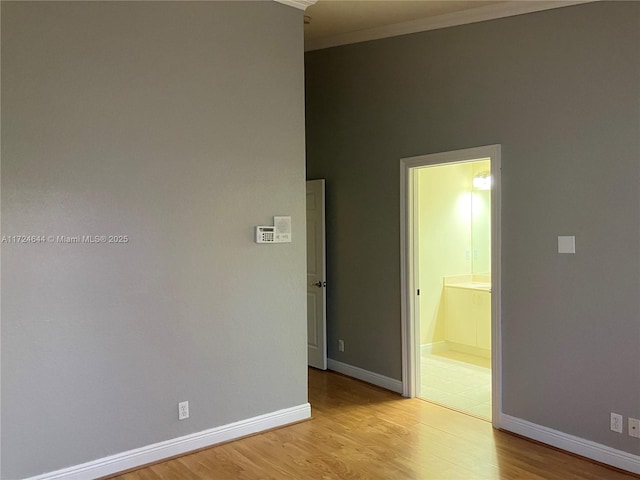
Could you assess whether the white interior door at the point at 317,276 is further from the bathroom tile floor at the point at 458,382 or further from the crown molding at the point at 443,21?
the crown molding at the point at 443,21

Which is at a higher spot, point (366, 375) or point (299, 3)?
point (299, 3)

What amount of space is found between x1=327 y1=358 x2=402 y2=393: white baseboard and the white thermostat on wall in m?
1.86

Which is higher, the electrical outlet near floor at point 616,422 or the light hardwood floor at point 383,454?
the electrical outlet near floor at point 616,422

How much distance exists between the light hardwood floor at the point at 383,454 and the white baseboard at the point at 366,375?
1.44 ft

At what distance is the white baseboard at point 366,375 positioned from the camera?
461 centimetres

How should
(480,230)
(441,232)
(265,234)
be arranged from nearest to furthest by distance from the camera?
(265,234) < (441,232) < (480,230)

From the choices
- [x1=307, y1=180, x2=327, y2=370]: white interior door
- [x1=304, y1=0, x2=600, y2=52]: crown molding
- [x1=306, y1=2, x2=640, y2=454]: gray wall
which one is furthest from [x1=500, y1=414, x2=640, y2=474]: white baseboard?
[x1=304, y1=0, x2=600, y2=52]: crown molding

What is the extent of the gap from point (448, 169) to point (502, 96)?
2.42 metres

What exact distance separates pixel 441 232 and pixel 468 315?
1.02 meters

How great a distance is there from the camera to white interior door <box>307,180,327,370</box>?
17.2 ft

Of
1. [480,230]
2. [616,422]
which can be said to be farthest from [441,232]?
[616,422]

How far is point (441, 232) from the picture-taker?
6.03 metres

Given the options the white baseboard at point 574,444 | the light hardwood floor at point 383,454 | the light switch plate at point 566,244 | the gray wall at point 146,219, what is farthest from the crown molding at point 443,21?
the light hardwood floor at point 383,454

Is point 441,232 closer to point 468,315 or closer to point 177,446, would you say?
point 468,315
